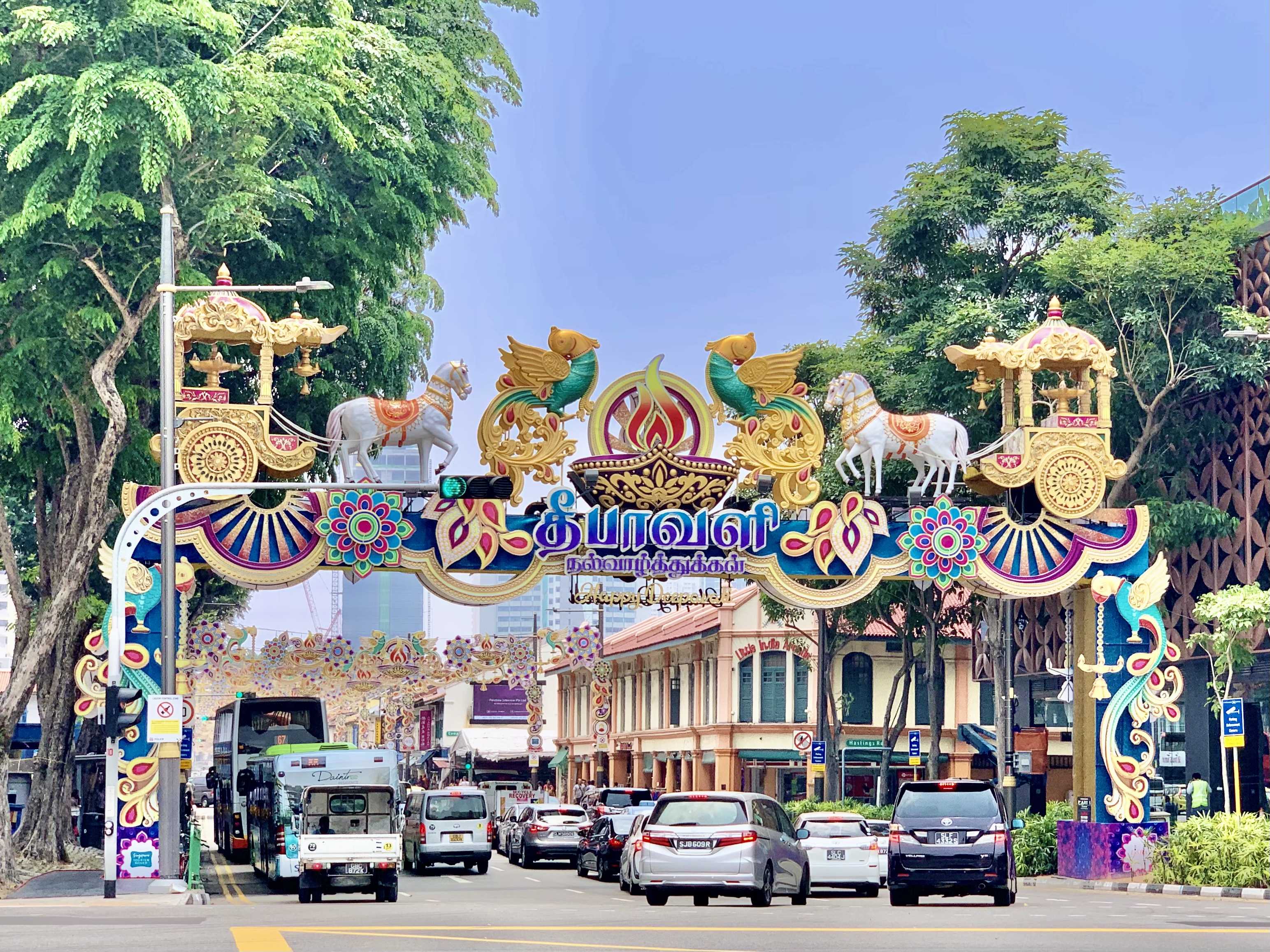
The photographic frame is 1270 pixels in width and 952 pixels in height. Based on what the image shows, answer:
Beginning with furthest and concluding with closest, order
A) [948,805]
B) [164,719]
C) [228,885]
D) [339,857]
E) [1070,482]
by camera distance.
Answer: [228,885] → [1070,482] → [339,857] → [164,719] → [948,805]

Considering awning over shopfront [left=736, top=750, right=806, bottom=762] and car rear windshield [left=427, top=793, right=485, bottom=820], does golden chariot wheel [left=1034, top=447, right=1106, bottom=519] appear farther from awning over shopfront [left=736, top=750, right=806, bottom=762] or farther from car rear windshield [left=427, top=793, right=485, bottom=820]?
awning over shopfront [left=736, top=750, right=806, bottom=762]

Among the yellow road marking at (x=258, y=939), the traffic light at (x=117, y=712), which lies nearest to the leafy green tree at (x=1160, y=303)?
the traffic light at (x=117, y=712)

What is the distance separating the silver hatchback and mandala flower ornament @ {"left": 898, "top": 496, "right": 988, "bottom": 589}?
933 centimetres

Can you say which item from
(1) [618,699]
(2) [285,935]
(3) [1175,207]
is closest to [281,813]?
(2) [285,935]

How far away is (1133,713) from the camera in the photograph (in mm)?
34594

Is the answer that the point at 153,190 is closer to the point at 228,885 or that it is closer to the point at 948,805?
the point at 228,885

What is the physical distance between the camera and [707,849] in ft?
82.2

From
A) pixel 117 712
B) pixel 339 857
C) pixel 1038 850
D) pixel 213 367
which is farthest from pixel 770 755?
pixel 117 712

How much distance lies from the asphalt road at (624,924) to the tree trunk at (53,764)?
28.6 feet

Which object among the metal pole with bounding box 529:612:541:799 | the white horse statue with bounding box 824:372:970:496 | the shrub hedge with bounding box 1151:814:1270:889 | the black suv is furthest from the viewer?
the metal pole with bounding box 529:612:541:799

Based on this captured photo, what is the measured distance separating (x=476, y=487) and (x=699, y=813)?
668 centimetres

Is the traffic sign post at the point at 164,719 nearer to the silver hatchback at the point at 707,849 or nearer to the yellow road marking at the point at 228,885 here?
the yellow road marking at the point at 228,885

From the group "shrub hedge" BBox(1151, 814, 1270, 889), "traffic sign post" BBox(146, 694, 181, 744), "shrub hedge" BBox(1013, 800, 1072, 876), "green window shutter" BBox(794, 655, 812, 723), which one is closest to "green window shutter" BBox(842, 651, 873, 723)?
"green window shutter" BBox(794, 655, 812, 723)

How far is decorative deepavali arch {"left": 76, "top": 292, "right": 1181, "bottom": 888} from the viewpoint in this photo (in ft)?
106
